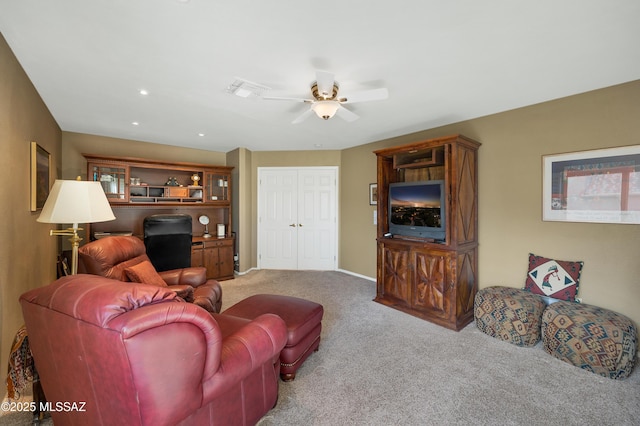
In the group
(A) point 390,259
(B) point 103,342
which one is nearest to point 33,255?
(B) point 103,342

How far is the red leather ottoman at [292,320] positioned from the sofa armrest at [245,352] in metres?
0.36

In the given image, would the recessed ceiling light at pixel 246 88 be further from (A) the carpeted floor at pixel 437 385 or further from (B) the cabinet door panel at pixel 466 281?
(B) the cabinet door panel at pixel 466 281

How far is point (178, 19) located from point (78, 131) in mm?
3829

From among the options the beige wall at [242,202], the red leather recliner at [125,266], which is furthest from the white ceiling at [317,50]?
the beige wall at [242,202]

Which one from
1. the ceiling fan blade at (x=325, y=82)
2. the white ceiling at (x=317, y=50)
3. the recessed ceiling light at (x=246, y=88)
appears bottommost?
the ceiling fan blade at (x=325, y=82)

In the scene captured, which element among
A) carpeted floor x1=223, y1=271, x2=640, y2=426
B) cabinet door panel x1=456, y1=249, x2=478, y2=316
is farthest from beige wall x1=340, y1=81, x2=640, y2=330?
carpeted floor x1=223, y1=271, x2=640, y2=426

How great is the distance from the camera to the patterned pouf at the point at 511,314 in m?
2.57

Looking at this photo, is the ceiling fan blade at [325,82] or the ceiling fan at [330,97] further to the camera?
the ceiling fan at [330,97]

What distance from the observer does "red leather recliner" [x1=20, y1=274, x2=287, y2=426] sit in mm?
966

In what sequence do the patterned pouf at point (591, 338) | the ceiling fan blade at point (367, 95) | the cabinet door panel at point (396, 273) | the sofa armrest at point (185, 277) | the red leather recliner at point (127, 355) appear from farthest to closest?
Result: 1. the cabinet door panel at point (396, 273)
2. the sofa armrest at point (185, 277)
3. the ceiling fan blade at point (367, 95)
4. the patterned pouf at point (591, 338)
5. the red leather recliner at point (127, 355)

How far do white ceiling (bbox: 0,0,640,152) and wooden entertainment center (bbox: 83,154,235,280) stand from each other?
1209mm

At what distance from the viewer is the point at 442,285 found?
10.1 ft

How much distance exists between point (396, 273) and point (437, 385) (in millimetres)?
1614

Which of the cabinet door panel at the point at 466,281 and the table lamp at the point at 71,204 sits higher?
the table lamp at the point at 71,204
